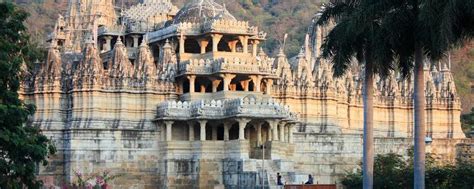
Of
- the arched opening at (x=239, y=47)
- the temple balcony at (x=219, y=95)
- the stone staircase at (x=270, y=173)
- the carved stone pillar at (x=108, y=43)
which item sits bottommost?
the stone staircase at (x=270, y=173)

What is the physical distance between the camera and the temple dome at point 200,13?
67250mm

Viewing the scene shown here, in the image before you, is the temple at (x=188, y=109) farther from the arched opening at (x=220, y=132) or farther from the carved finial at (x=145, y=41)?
the carved finial at (x=145, y=41)

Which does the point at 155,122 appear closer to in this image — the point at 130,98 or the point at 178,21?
the point at 130,98

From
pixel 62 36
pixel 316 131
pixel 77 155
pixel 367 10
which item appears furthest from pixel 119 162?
pixel 367 10

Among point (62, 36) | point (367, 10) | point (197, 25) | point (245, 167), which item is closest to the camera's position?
point (367, 10)

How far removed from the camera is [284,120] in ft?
210

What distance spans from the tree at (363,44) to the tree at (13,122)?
10.8 metres

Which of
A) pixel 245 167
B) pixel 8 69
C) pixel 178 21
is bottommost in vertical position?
pixel 245 167

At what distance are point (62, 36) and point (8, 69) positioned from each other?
4176cm

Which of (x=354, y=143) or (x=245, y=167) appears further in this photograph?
(x=354, y=143)

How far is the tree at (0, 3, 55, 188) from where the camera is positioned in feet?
127

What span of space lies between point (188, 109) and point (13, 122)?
2494cm

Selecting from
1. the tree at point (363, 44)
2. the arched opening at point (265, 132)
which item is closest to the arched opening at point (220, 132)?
the arched opening at point (265, 132)

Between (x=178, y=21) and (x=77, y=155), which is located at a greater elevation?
(x=178, y=21)
